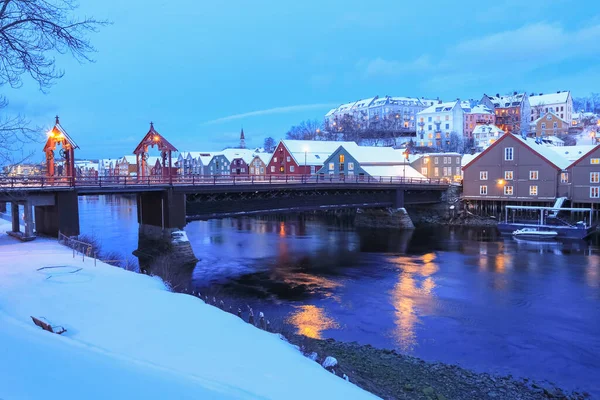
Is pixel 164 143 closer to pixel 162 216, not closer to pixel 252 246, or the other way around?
pixel 162 216

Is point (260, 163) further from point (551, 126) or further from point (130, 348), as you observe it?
point (130, 348)

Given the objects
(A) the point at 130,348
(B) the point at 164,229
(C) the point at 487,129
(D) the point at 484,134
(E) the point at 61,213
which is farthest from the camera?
(D) the point at 484,134

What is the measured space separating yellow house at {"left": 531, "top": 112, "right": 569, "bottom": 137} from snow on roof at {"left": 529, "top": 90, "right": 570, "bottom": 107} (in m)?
15.7

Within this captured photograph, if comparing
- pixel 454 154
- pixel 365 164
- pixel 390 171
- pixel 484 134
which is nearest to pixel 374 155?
pixel 365 164

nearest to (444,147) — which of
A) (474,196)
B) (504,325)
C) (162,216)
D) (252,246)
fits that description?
(474,196)

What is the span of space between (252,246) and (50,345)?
37.1 metres

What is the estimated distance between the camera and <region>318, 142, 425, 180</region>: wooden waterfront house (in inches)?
3036

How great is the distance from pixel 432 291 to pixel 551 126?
117m

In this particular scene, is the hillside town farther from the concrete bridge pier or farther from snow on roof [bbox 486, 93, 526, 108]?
the concrete bridge pier

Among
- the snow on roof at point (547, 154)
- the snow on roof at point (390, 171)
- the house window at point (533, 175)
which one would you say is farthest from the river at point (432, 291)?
the snow on roof at point (390, 171)

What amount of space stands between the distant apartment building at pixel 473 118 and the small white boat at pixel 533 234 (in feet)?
256

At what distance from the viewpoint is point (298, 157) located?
87625 mm

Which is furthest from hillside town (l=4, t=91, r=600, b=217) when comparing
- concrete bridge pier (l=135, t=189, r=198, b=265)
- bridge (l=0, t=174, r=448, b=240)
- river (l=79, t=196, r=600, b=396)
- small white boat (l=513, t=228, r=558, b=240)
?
small white boat (l=513, t=228, r=558, b=240)

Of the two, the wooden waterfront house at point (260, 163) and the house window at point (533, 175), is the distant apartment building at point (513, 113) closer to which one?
the wooden waterfront house at point (260, 163)
